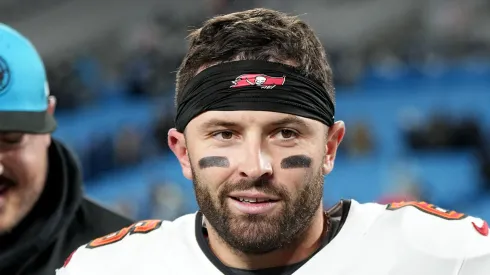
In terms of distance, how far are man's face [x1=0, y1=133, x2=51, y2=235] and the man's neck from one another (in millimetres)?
576

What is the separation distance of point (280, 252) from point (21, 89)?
2.92 ft

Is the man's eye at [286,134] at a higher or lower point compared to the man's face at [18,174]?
higher

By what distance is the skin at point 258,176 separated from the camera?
1.65m

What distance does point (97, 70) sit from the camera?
9117 millimetres

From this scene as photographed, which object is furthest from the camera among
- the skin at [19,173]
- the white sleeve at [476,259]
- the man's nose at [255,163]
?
the skin at [19,173]

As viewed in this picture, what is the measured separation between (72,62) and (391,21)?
3.70m

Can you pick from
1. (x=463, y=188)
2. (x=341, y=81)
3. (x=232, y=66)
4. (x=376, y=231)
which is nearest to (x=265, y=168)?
(x=232, y=66)

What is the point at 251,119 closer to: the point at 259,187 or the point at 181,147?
the point at 259,187

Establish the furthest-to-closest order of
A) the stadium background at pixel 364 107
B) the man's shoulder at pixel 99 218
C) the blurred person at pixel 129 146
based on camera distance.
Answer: the blurred person at pixel 129 146 → the stadium background at pixel 364 107 → the man's shoulder at pixel 99 218

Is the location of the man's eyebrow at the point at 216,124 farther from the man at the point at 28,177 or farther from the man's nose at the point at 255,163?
the man at the point at 28,177

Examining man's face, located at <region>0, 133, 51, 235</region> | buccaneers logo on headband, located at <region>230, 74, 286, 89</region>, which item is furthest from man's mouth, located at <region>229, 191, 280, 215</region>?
man's face, located at <region>0, 133, 51, 235</region>

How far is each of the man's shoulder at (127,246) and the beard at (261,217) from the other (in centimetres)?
22

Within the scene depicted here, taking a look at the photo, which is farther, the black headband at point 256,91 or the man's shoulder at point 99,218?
the man's shoulder at point 99,218

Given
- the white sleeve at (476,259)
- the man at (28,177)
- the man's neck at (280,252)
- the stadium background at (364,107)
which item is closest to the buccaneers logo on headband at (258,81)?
the man's neck at (280,252)
